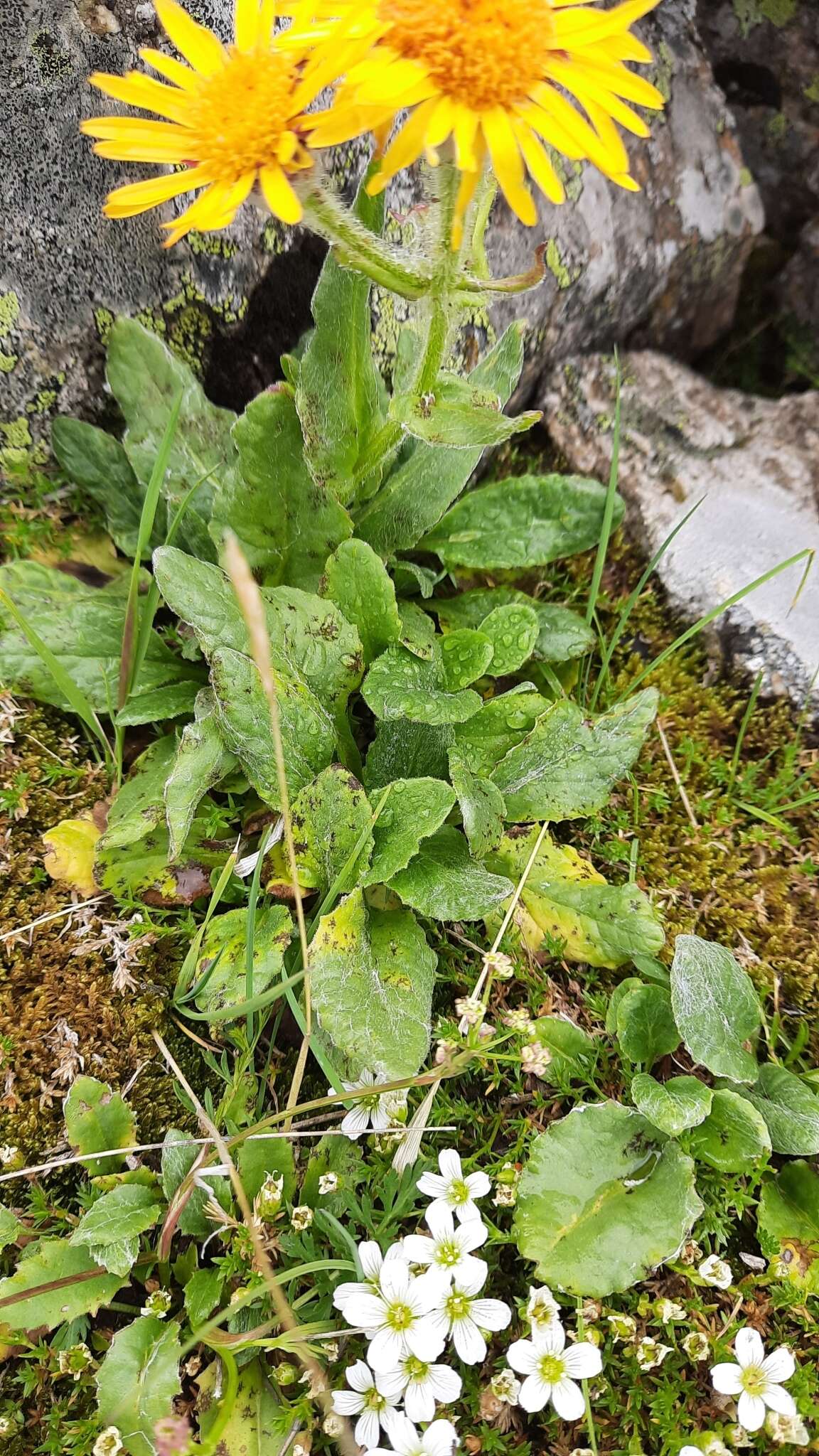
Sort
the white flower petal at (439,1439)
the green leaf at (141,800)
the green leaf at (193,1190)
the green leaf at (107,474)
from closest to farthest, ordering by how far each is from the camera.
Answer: the white flower petal at (439,1439) → the green leaf at (193,1190) → the green leaf at (141,800) → the green leaf at (107,474)

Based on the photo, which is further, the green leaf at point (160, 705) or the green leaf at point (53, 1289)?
the green leaf at point (160, 705)

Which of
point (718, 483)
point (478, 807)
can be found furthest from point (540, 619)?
point (718, 483)

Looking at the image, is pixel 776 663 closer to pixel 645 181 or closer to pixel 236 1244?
pixel 645 181

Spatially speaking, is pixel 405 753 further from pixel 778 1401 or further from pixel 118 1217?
pixel 778 1401

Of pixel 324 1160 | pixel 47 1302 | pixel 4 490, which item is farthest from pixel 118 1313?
pixel 4 490

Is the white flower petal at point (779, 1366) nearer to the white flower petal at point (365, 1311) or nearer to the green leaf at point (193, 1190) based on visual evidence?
the white flower petal at point (365, 1311)

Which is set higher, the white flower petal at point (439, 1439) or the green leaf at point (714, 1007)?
the green leaf at point (714, 1007)

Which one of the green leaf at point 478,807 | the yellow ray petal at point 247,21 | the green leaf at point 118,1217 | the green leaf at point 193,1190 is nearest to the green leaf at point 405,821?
the green leaf at point 478,807

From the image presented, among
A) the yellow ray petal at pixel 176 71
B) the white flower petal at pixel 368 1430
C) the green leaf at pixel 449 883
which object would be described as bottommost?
the white flower petal at pixel 368 1430
